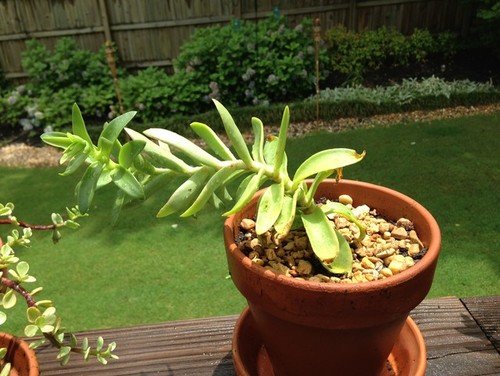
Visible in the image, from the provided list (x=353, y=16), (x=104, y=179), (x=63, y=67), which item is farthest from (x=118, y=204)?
(x=353, y=16)

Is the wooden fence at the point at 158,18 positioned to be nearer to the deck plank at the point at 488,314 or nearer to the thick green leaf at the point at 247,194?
the deck plank at the point at 488,314

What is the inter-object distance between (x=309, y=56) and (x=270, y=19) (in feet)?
2.09

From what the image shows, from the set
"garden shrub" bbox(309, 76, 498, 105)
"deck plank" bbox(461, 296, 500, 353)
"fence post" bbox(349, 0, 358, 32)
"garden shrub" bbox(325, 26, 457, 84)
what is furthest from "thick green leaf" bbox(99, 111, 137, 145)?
"fence post" bbox(349, 0, 358, 32)

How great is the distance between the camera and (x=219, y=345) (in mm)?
1179

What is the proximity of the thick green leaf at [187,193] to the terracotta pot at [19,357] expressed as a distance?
0.42m

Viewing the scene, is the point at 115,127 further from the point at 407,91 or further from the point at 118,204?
the point at 407,91

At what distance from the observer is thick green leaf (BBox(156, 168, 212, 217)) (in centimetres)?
87

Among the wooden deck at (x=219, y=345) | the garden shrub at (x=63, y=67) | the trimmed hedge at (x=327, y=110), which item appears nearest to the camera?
the wooden deck at (x=219, y=345)

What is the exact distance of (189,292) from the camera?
2.63 meters

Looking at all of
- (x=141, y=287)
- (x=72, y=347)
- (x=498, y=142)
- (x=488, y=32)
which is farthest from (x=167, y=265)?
(x=488, y=32)

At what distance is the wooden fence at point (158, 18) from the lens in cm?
545

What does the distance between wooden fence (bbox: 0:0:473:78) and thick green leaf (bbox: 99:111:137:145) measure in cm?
499

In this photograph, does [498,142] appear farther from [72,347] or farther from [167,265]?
[72,347]

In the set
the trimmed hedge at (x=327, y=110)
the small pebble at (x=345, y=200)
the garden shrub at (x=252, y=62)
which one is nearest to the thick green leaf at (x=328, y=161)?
the small pebble at (x=345, y=200)
